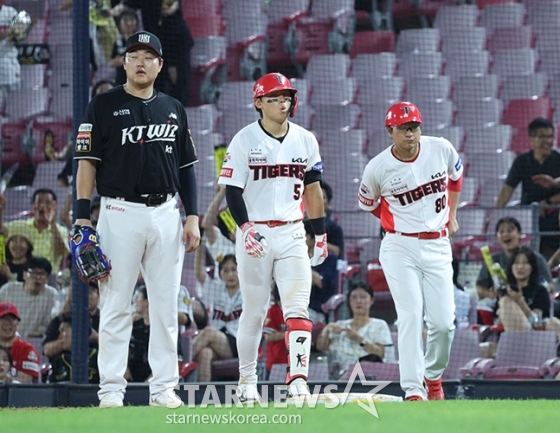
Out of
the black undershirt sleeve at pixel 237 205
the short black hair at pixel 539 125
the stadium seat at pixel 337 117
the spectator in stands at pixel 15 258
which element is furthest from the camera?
the stadium seat at pixel 337 117

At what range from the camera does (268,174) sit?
6.25 metres

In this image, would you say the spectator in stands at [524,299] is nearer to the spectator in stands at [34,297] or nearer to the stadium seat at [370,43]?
the spectator in stands at [34,297]

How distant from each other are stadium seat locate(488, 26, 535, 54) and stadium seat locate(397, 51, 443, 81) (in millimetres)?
778

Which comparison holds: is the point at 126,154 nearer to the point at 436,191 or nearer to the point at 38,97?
the point at 436,191

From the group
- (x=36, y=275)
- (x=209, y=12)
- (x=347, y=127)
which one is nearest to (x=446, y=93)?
(x=347, y=127)

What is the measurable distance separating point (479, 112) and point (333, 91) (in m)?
1.62

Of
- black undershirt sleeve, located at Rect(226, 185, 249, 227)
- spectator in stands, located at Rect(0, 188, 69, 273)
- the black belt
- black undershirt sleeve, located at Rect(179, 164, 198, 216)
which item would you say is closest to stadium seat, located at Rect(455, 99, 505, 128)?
spectator in stands, located at Rect(0, 188, 69, 273)

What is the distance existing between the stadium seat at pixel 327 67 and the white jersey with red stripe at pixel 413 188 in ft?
19.5


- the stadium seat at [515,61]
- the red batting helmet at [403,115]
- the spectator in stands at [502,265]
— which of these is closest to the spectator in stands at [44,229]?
the spectator in stands at [502,265]

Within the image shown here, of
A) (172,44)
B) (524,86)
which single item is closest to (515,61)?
(524,86)

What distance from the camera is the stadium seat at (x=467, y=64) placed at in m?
13.1

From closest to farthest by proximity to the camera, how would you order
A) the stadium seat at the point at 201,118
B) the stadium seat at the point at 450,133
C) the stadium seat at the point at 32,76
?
the stadium seat at the point at 201,118
the stadium seat at the point at 450,133
the stadium seat at the point at 32,76

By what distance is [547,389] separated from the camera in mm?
7426

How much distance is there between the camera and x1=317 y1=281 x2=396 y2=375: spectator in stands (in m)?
8.36
